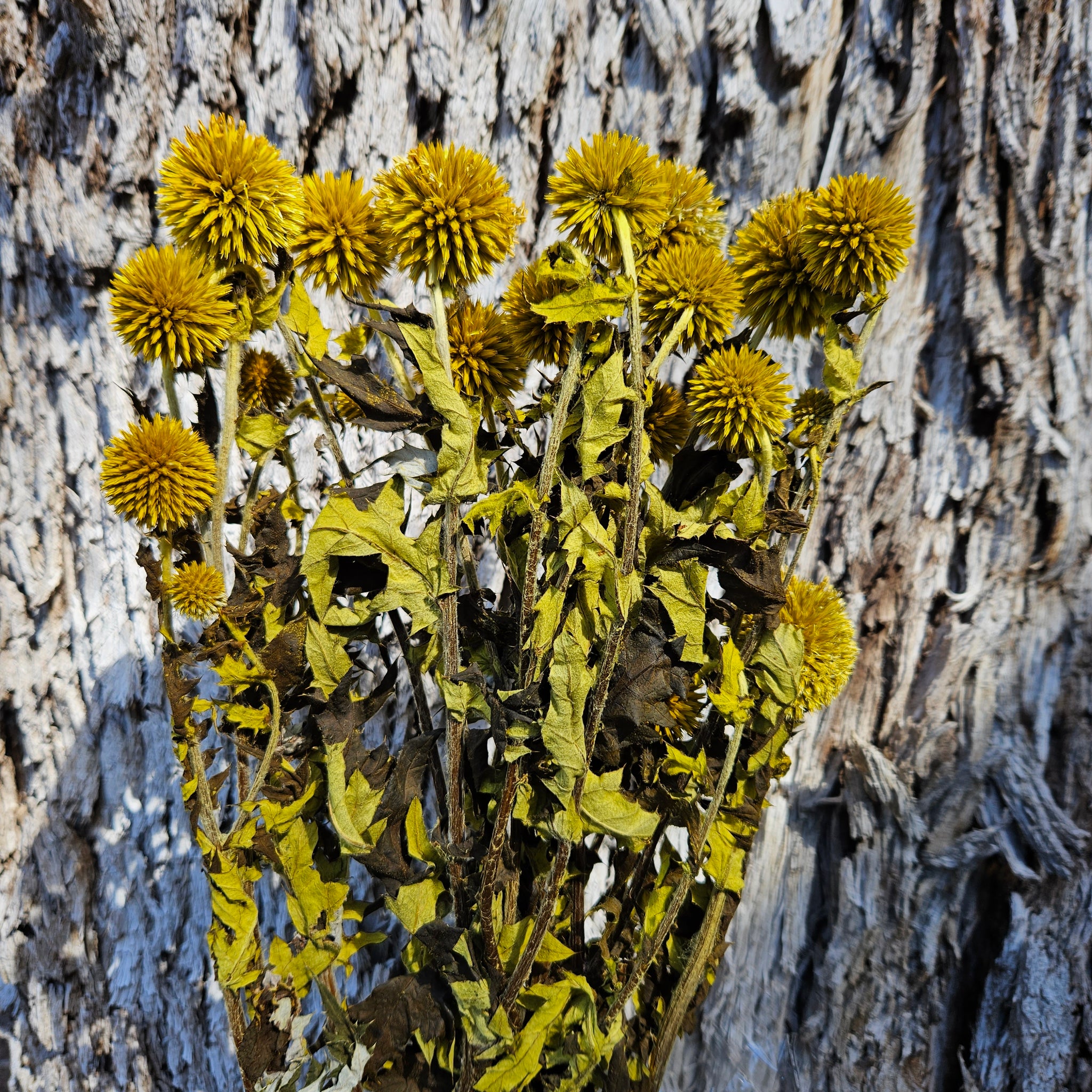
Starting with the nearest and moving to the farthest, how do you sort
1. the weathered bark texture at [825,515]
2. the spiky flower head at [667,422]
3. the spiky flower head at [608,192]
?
the spiky flower head at [608,192]
the spiky flower head at [667,422]
the weathered bark texture at [825,515]

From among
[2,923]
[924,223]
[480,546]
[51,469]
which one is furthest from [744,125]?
[2,923]

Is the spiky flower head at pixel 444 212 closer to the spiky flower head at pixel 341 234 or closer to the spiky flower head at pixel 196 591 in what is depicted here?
the spiky flower head at pixel 341 234

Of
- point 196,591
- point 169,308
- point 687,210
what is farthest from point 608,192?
point 196,591

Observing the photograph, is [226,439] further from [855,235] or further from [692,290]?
[855,235]

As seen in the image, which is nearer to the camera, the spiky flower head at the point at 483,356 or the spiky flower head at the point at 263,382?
the spiky flower head at the point at 483,356

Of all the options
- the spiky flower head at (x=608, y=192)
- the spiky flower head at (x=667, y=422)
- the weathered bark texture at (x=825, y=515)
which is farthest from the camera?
the weathered bark texture at (x=825, y=515)

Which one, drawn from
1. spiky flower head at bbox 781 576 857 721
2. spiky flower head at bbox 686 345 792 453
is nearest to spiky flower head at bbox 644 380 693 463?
spiky flower head at bbox 686 345 792 453

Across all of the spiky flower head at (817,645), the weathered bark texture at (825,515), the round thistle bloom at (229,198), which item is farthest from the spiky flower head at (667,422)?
the weathered bark texture at (825,515)

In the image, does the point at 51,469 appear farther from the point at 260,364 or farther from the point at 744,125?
the point at 744,125
